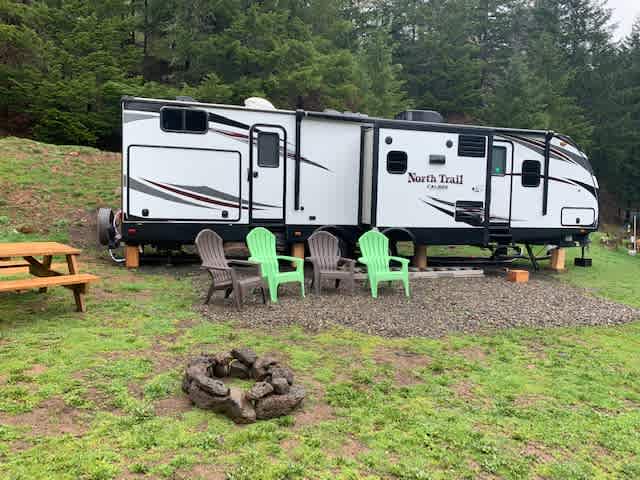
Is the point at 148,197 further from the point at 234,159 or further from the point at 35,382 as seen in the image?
the point at 35,382

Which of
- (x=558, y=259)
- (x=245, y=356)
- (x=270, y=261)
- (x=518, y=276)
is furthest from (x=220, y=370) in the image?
(x=558, y=259)

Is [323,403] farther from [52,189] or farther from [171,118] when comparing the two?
[52,189]

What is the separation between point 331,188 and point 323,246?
161 centimetres

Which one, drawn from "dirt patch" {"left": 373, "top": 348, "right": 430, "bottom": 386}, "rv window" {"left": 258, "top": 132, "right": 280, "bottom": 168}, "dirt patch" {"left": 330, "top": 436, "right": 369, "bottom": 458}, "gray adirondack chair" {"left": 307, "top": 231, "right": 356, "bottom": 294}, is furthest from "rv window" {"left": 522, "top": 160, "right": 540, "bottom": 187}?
"dirt patch" {"left": 330, "top": 436, "right": 369, "bottom": 458}

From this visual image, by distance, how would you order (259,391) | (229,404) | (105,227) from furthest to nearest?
(105,227), (259,391), (229,404)

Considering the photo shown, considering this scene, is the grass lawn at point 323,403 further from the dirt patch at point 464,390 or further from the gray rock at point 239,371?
the gray rock at point 239,371

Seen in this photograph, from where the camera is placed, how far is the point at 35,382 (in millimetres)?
3717

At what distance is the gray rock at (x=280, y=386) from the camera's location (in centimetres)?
348

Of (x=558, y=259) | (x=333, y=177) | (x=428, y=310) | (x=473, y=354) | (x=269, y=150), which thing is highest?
(x=269, y=150)

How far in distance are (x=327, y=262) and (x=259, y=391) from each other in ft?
15.0

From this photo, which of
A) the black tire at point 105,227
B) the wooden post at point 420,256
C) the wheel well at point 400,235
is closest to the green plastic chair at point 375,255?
the wheel well at point 400,235

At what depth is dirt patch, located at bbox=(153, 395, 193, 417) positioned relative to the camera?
335 centimetres

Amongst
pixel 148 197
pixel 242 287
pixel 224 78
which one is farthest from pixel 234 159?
pixel 224 78

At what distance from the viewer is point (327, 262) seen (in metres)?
7.91
